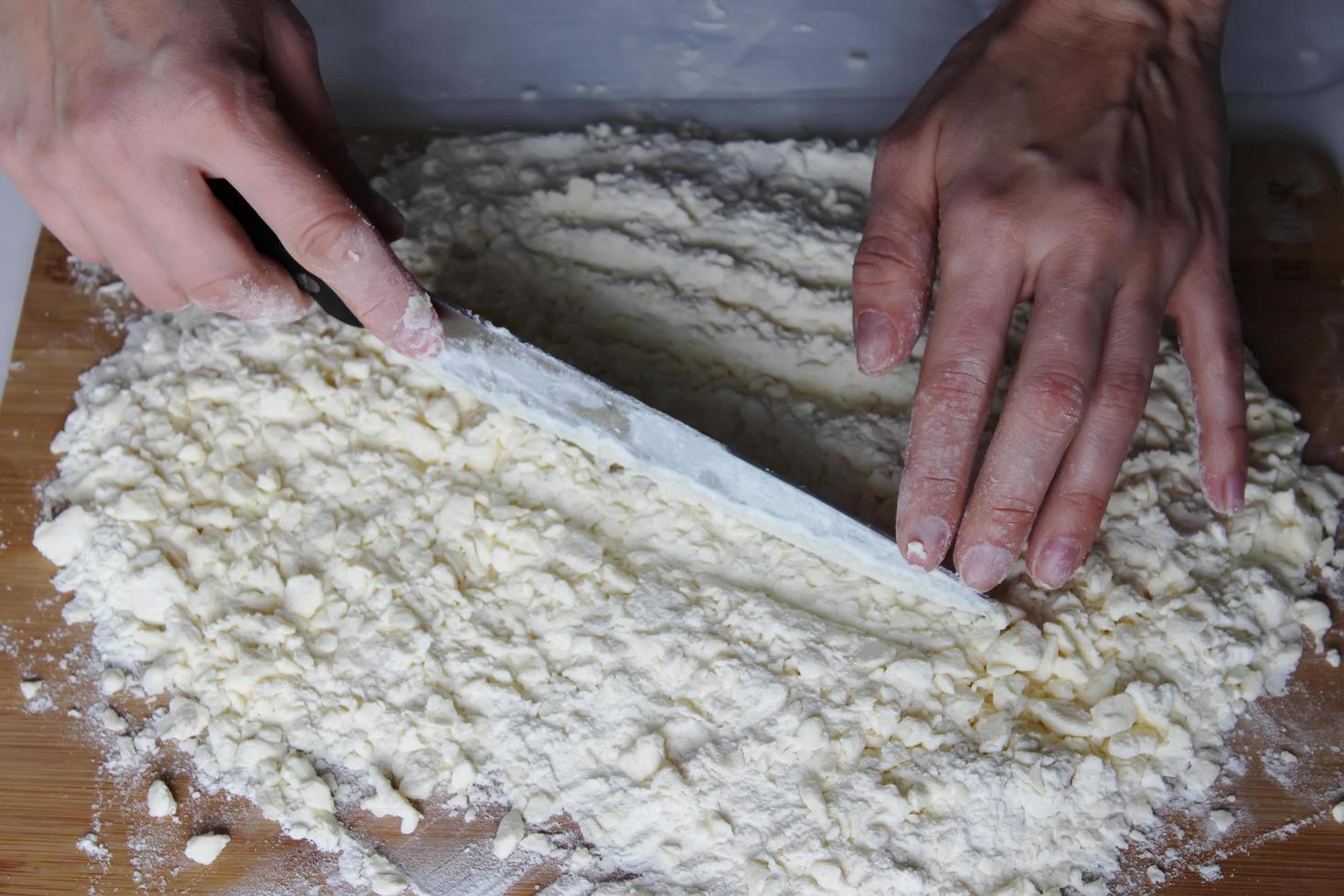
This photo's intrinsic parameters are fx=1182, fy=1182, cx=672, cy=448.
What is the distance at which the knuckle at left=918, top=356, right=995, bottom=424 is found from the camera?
3.74 ft

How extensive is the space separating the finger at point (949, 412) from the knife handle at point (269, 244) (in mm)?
605

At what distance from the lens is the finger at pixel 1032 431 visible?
114cm

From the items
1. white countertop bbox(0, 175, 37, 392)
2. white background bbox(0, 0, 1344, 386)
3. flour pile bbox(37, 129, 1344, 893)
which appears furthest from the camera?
white background bbox(0, 0, 1344, 386)

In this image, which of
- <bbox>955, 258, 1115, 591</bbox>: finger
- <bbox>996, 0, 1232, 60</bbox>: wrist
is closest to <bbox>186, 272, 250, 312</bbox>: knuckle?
<bbox>955, 258, 1115, 591</bbox>: finger

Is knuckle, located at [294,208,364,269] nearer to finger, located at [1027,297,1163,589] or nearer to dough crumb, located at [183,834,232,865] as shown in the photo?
dough crumb, located at [183,834,232,865]

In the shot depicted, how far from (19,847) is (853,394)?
1089 mm

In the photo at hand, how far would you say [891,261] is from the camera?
48.7 inches

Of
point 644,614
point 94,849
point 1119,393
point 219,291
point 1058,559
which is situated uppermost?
point 219,291

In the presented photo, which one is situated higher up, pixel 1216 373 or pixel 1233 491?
pixel 1216 373

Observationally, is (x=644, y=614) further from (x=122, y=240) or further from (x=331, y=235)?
(x=122, y=240)

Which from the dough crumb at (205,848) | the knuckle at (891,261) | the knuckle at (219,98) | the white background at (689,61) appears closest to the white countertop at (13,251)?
the white background at (689,61)

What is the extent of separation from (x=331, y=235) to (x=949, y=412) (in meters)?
0.63

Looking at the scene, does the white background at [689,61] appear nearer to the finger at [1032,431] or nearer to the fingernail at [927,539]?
the finger at [1032,431]

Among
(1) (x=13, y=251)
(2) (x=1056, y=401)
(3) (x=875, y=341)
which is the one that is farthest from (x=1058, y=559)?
(1) (x=13, y=251)
